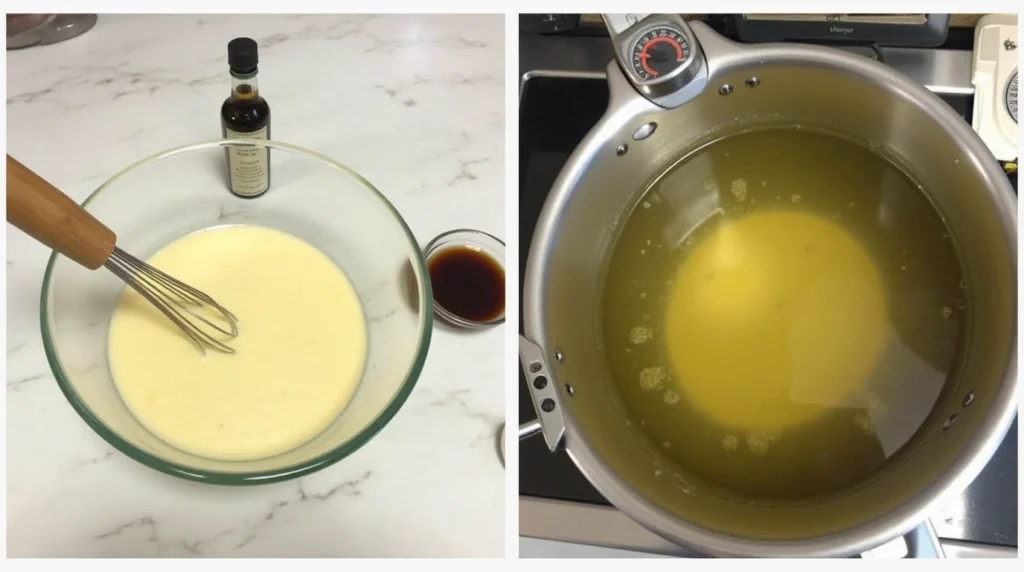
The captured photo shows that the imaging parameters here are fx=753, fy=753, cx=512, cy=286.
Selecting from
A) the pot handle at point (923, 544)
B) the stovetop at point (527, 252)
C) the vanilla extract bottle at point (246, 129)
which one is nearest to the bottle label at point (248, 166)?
the vanilla extract bottle at point (246, 129)

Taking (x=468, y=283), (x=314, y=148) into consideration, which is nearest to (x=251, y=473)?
(x=468, y=283)

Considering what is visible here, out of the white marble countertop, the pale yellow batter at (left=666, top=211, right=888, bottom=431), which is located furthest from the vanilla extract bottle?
the pale yellow batter at (left=666, top=211, right=888, bottom=431)

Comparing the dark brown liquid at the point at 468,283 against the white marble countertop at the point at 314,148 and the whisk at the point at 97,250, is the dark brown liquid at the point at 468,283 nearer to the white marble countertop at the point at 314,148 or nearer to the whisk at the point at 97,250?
the white marble countertop at the point at 314,148

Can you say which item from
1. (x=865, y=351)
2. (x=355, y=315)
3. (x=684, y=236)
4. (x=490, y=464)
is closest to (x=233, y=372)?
(x=355, y=315)

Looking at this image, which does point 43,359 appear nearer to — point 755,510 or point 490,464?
point 490,464

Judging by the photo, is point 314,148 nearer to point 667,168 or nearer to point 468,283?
point 468,283

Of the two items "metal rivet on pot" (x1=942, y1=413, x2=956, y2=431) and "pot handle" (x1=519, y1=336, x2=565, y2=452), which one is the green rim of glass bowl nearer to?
"pot handle" (x1=519, y1=336, x2=565, y2=452)
